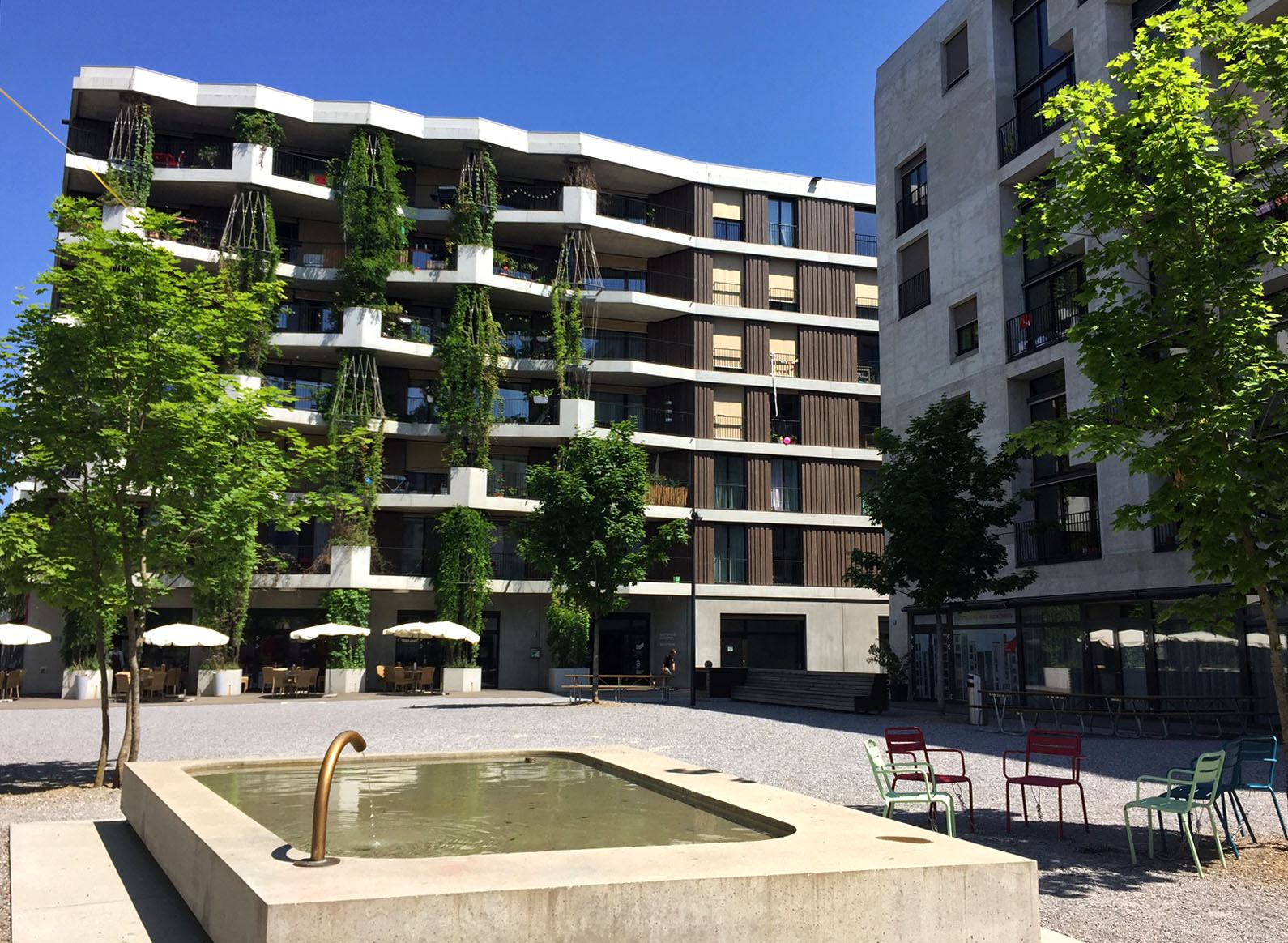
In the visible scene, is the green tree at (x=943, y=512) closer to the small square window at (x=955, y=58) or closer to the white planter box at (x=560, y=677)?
the small square window at (x=955, y=58)

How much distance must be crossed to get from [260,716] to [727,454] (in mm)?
22421

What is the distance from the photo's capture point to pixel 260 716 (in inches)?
994

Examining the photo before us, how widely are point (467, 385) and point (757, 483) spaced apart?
1207 cm

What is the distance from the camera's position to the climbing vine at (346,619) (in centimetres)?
3622

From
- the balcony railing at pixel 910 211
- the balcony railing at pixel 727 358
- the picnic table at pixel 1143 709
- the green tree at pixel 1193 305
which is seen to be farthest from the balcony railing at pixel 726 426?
the green tree at pixel 1193 305

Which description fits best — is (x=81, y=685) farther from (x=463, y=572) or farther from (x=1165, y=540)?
(x=1165, y=540)

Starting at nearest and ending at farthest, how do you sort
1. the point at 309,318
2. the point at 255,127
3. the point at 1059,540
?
the point at 1059,540
the point at 255,127
the point at 309,318

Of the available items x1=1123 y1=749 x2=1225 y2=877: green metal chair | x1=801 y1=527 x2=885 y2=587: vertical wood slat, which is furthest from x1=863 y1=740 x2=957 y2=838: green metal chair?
x1=801 y1=527 x2=885 y2=587: vertical wood slat

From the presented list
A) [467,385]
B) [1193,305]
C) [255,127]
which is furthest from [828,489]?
[1193,305]

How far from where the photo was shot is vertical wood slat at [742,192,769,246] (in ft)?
148

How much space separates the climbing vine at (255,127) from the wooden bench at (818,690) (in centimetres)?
2523

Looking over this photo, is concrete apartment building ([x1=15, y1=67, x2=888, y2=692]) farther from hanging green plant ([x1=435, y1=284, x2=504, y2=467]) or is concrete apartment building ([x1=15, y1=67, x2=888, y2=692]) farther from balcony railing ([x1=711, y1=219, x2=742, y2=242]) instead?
hanging green plant ([x1=435, y1=284, x2=504, y2=467])

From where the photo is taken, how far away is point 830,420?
4450 cm

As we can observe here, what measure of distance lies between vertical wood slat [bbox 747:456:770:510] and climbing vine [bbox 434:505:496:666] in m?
10.9
